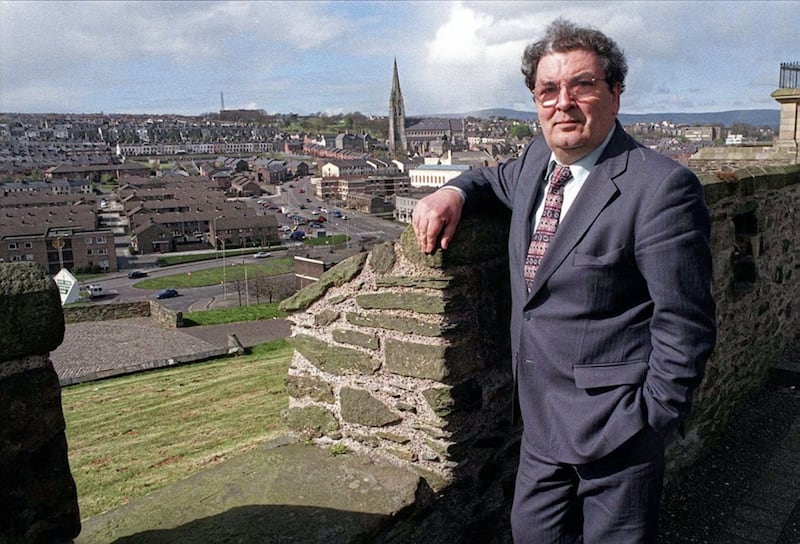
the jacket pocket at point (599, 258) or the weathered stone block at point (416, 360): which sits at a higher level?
the jacket pocket at point (599, 258)

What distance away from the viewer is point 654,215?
6.77 ft

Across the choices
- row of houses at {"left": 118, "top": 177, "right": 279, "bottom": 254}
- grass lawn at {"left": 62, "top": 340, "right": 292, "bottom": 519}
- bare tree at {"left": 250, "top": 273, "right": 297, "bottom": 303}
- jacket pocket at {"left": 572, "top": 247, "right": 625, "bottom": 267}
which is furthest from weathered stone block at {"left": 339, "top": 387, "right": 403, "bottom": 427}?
row of houses at {"left": 118, "top": 177, "right": 279, "bottom": 254}

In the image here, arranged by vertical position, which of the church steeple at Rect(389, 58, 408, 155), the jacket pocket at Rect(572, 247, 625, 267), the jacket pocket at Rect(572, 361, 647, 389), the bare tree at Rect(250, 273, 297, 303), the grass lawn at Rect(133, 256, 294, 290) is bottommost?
the grass lawn at Rect(133, 256, 294, 290)

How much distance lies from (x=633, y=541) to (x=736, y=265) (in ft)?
12.3

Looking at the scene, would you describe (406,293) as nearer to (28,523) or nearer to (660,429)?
(660,429)

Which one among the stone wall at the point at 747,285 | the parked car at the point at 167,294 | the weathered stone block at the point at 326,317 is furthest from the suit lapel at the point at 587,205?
the parked car at the point at 167,294

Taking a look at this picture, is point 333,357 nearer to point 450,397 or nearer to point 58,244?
point 450,397

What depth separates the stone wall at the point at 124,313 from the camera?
24.9 m

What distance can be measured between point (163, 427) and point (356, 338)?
18.4 ft

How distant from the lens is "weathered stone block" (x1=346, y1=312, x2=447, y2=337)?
304cm

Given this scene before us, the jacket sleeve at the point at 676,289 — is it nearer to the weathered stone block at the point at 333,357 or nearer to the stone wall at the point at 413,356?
the stone wall at the point at 413,356

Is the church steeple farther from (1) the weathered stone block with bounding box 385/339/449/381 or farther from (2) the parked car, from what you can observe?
(1) the weathered stone block with bounding box 385/339/449/381

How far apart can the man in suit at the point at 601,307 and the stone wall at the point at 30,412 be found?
1623mm

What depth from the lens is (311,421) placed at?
3.57 metres
